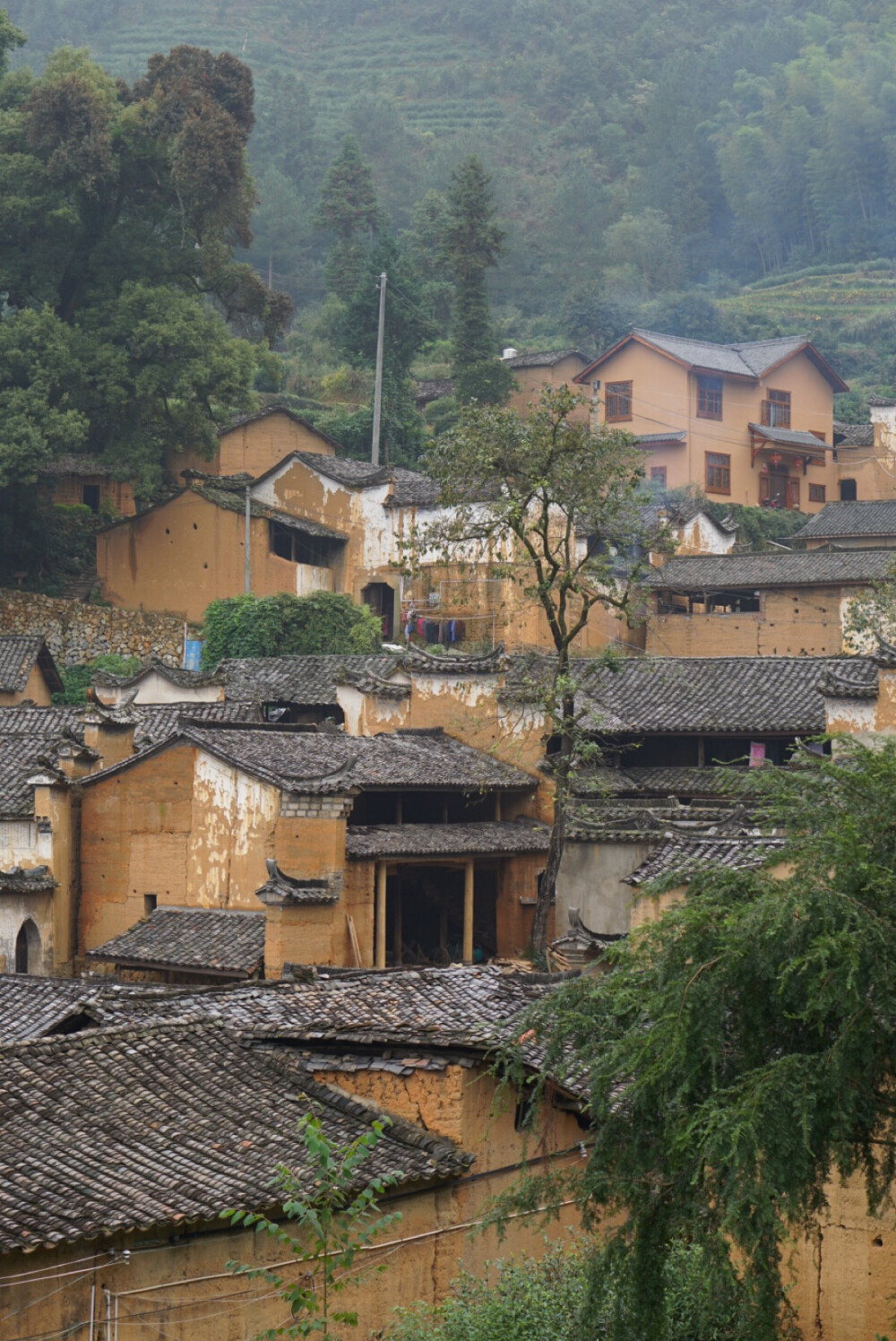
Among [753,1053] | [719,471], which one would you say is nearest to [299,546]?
[719,471]

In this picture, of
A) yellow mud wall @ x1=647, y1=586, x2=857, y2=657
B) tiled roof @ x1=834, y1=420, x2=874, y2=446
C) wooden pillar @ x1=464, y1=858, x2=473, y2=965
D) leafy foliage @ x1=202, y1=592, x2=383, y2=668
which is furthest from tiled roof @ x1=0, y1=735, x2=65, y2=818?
tiled roof @ x1=834, y1=420, x2=874, y2=446

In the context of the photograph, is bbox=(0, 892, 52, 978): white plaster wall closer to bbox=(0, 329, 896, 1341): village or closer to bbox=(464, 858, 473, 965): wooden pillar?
bbox=(0, 329, 896, 1341): village

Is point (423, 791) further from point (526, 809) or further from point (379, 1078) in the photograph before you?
point (379, 1078)

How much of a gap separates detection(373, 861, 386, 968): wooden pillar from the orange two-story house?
27933mm

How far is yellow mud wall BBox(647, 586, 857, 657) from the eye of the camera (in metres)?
40.5

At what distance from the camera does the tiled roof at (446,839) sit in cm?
2552

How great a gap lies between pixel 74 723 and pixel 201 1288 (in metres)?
19.1

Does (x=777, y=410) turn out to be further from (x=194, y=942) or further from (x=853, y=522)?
(x=194, y=942)

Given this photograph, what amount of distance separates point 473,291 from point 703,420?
8.34 m

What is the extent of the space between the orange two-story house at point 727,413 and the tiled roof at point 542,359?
115 cm

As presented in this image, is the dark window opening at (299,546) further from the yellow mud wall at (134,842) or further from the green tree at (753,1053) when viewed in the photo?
the green tree at (753,1053)

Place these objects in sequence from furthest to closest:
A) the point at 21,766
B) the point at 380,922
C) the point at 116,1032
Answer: the point at 21,766 → the point at 380,922 → the point at 116,1032

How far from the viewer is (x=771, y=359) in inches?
2137

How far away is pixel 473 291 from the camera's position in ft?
183
